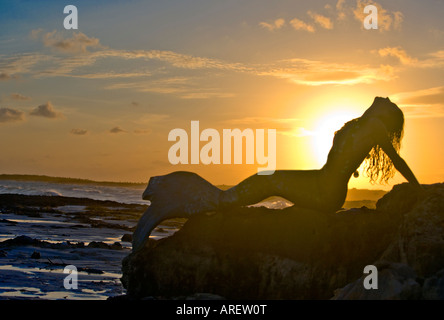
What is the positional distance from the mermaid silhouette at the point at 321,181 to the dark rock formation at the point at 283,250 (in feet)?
0.81

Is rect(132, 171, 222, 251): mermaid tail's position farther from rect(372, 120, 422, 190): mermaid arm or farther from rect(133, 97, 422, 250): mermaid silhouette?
rect(372, 120, 422, 190): mermaid arm

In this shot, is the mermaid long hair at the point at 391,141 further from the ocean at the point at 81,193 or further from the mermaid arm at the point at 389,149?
the ocean at the point at 81,193

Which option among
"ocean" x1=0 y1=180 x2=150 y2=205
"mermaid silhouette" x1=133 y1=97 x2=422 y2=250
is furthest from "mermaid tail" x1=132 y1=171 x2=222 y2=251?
"ocean" x1=0 y1=180 x2=150 y2=205

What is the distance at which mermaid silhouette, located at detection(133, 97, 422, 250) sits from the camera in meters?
10.6

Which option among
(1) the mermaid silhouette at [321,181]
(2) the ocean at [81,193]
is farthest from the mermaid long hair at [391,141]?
(2) the ocean at [81,193]

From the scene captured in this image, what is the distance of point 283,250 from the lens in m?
10.4

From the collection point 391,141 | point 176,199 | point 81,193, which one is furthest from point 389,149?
point 81,193

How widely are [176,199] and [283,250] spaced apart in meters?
2.14

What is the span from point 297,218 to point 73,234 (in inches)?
621

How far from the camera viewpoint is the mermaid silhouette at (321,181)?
1061cm

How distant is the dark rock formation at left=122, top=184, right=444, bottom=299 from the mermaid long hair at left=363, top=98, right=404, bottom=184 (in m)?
0.54
